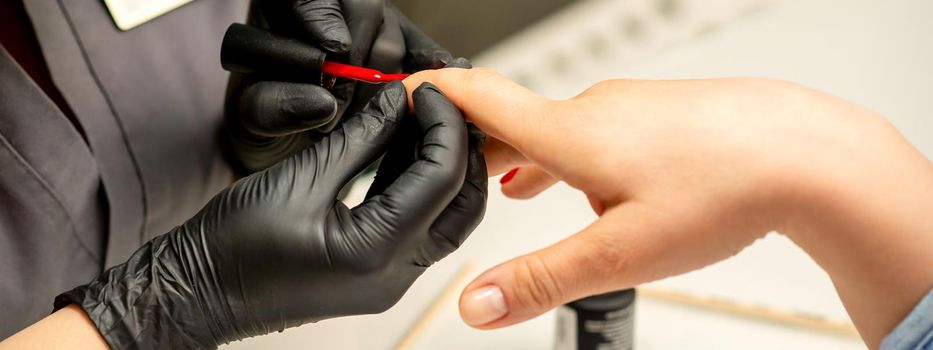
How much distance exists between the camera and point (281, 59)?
0.85 metres

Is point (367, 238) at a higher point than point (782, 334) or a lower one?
higher

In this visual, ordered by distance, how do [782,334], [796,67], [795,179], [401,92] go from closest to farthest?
[795,179] → [401,92] → [782,334] → [796,67]

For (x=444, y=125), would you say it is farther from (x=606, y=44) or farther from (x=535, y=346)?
(x=606, y=44)

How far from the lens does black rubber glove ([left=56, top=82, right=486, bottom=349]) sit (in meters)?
0.64

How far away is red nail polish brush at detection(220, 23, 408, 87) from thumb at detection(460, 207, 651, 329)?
33 centimetres

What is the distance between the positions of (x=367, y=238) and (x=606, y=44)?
3.47 feet

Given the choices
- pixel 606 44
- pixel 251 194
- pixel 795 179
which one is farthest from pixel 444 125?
pixel 606 44

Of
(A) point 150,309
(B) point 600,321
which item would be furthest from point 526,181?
(A) point 150,309

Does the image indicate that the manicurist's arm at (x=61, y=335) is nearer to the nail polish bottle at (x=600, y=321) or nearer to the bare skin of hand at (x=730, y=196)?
the bare skin of hand at (x=730, y=196)

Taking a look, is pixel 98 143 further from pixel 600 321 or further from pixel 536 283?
pixel 600 321

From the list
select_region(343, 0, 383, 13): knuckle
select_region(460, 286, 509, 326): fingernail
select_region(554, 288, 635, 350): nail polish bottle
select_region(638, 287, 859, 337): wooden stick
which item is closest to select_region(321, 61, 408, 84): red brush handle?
select_region(343, 0, 383, 13): knuckle

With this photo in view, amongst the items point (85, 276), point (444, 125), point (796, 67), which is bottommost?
point (85, 276)

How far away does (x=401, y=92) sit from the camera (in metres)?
0.75

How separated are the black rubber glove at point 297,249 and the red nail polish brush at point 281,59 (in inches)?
6.0
